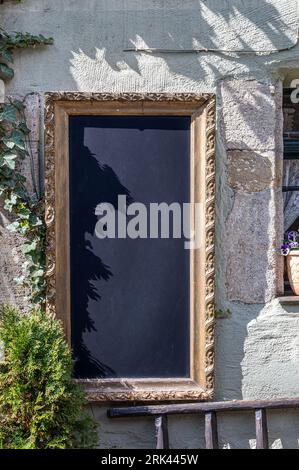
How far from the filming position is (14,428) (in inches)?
120

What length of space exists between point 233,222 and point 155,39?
1.17 meters

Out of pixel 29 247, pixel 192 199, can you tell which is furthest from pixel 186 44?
pixel 29 247

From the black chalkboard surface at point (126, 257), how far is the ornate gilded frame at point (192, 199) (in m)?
0.05

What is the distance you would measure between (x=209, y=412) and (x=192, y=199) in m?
1.23

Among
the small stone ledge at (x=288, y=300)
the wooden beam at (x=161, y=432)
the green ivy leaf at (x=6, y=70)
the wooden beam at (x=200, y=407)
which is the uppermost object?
the green ivy leaf at (x=6, y=70)

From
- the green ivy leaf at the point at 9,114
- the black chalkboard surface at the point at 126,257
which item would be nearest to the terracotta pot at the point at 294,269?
the black chalkboard surface at the point at 126,257

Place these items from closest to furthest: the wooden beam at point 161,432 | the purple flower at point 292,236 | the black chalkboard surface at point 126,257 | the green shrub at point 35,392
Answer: the green shrub at point 35,392 → the wooden beam at point 161,432 → the black chalkboard surface at point 126,257 → the purple flower at point 292,236

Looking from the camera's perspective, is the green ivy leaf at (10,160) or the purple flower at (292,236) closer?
the green ivy leaf at (10,160)

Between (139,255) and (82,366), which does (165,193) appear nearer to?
(139,255)

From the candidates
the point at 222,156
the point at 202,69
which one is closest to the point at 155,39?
the point at 202,69

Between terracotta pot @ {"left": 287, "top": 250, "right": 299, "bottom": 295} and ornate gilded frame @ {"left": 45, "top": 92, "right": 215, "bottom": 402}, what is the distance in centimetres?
49

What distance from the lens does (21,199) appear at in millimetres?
3439

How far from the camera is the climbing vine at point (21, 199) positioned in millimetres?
3408

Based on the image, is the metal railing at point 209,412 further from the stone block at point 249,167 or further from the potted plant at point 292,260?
the stone block at point 249,167
